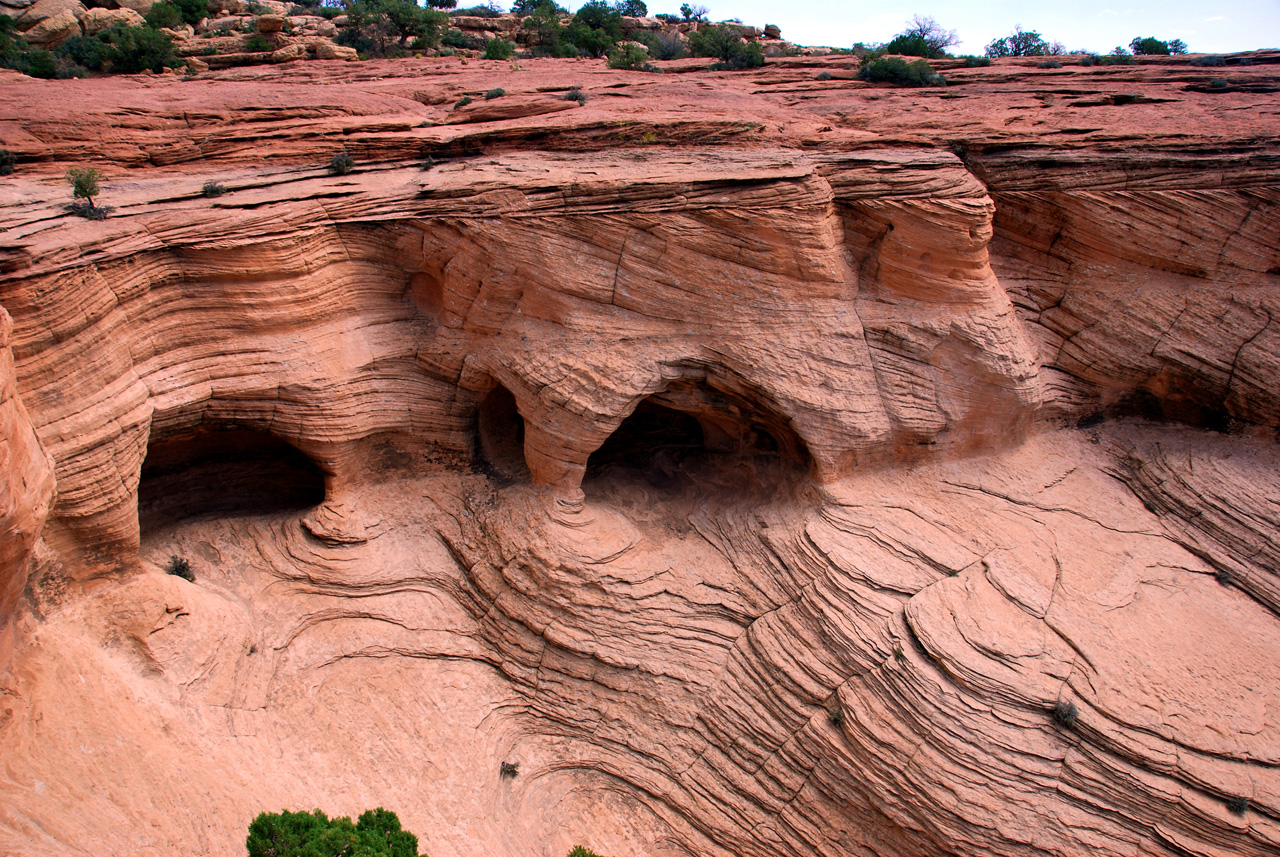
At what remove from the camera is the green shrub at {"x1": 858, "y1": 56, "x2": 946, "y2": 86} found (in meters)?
15.4

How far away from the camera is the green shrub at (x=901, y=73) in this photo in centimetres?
1544

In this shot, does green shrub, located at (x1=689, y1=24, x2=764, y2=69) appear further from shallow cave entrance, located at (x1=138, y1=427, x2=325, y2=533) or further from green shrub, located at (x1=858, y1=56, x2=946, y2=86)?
shallow cave entrance, located at (x1=138, y1=427, x2=325, y2=533)

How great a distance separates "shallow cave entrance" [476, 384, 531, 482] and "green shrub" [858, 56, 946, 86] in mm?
10376

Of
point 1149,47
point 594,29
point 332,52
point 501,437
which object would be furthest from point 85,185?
point 1149,47

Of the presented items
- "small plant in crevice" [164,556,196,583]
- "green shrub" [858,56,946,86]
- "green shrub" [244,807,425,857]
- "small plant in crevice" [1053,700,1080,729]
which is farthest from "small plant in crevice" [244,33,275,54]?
"small plant in crevice" [1053,700,1080,729]

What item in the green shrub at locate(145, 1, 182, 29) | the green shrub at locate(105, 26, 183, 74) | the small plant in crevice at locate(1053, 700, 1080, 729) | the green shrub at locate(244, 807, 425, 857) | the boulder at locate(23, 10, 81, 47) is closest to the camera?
the green shrub at locate(244, 807, 425, 857)

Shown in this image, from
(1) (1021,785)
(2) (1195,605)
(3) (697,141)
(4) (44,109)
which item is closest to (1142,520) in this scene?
(2) (1195,605)

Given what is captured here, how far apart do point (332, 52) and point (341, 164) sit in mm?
9680

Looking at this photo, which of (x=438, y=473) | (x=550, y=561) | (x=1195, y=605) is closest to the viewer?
(x=1195, y=605)

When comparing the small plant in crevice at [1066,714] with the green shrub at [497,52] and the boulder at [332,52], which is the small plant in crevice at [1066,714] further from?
the boulder at [332,52]

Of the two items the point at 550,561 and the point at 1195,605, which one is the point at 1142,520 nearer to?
the point at 1195,605

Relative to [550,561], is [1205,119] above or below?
Answer: above

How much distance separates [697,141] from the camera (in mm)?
11680

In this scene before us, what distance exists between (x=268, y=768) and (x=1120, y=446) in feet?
42.5
